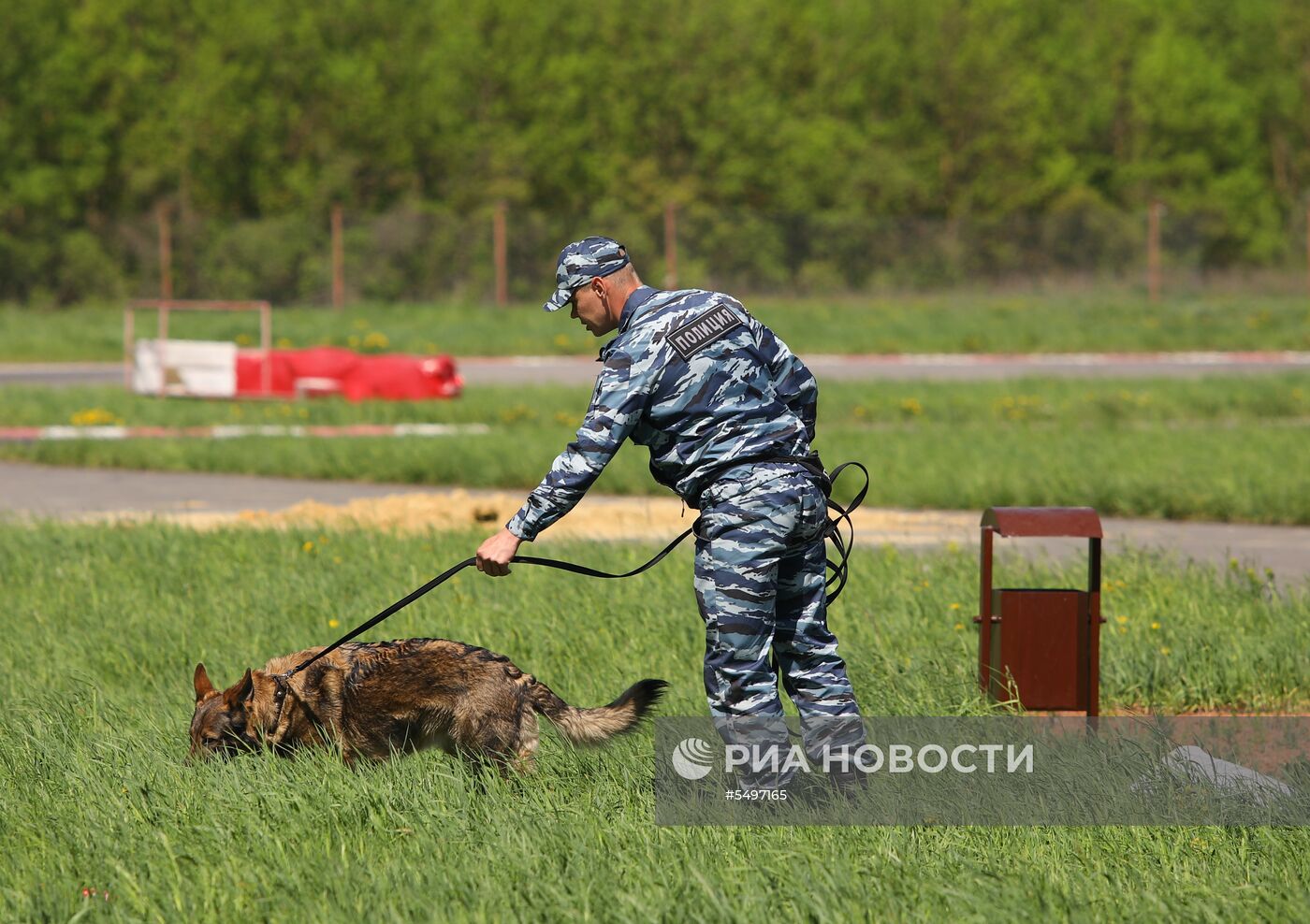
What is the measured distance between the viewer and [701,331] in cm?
495

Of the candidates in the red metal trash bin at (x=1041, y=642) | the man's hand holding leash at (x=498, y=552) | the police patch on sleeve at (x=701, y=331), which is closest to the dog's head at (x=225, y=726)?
the man's hand holding leash at (x=498, y=552)

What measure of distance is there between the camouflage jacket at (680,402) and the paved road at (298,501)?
190 inches

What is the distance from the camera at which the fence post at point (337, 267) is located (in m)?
38.0

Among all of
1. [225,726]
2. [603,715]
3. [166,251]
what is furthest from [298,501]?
[166,251]

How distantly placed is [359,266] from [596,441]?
35.4 m

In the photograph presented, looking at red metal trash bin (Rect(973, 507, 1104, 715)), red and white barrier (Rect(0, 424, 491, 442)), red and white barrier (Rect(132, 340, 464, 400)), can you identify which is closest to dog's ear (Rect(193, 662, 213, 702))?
red metal trash bin (Rect(973, 507, 1104, 715))

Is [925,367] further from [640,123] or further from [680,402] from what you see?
[680,402]

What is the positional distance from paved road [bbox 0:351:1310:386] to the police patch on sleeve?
20.3m

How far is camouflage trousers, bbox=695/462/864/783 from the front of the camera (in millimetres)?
4953

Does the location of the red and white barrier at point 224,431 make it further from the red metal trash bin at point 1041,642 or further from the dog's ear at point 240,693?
the dog's ear at point 240,693

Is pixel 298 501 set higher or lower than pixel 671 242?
lower

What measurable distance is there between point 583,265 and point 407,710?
152cm

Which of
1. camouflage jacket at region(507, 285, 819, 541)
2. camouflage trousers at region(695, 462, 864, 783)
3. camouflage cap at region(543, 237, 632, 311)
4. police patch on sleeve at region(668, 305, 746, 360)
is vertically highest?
camouflage cap at region(543, 237, 632, 311)

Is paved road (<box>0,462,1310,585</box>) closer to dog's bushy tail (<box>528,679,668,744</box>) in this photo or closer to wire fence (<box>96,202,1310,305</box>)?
dog's bushy tail (<box>528,679,668,744</box>)
